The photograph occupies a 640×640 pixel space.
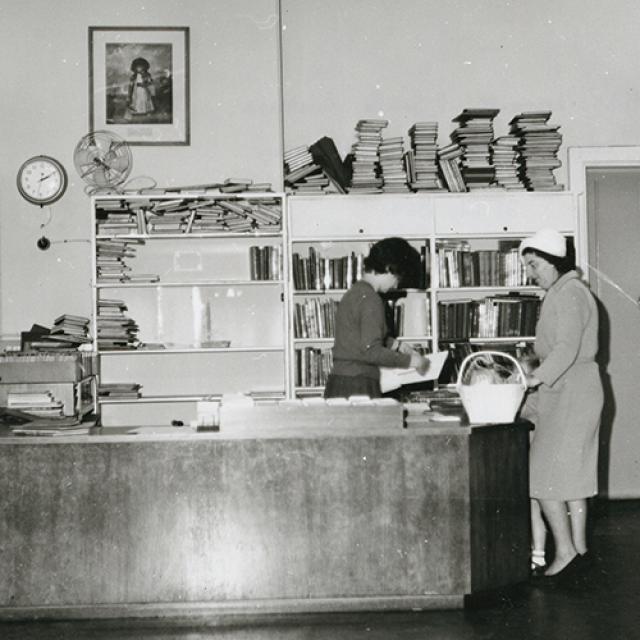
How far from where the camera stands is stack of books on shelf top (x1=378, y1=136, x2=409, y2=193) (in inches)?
241

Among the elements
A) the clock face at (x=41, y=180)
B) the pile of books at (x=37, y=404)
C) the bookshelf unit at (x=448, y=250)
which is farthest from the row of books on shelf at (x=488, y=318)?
the clock face at (x=41, y=180)

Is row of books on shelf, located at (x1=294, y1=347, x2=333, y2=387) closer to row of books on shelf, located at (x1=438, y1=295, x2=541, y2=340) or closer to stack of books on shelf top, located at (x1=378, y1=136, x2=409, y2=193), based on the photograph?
row of books on shelf, located at (x1=438, y1=295, x2=541, y2=340)

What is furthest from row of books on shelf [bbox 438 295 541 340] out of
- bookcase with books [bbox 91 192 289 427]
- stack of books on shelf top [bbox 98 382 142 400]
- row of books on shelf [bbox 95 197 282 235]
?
stack of books on shelf top [bbox 98 382 142 400]

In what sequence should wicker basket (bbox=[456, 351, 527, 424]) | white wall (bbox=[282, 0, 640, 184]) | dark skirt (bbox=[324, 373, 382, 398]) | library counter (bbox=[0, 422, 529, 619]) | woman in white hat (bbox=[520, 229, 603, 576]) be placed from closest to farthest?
library counter (bbox=[0, 422, 529, 619])
wicker basket (bbox=[456, 351, 527, 424])
woman in white hat (bbox=[520, 229, 603, 576])
dark skirt (bbox=[324, 373, 382, 398])
white wall (bbox=[282, 0, 640, 184])

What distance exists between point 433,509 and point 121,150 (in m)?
3.49

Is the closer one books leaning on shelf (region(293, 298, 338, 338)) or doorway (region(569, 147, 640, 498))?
books leaning on shelf (region(293, 298, 338, 338))

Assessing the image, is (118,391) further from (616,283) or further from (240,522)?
(616,283)

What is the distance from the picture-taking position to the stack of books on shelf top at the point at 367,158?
6098 millimetres

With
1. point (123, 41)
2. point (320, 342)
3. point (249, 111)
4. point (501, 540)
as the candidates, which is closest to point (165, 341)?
point (320, 342)

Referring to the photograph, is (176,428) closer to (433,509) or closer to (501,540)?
(433,509)

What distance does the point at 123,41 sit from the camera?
6.40 m

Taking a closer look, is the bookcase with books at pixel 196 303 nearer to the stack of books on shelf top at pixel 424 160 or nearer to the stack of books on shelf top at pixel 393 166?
the stack of books on shelf top at pixel 393 166

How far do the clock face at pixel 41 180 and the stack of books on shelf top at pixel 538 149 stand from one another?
310 centimetres

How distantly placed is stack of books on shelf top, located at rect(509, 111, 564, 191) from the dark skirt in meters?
2.21
